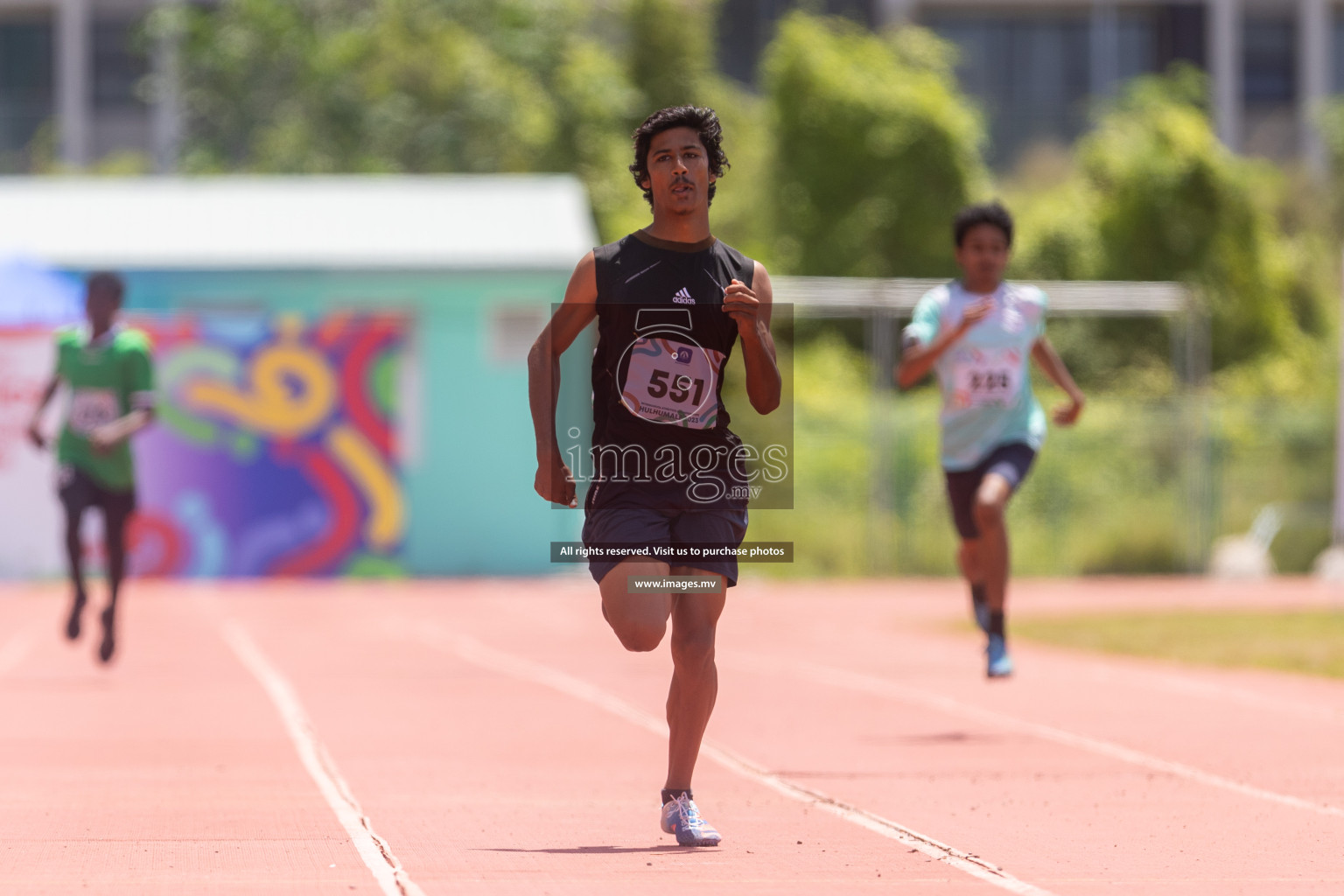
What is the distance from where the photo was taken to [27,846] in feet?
21.7

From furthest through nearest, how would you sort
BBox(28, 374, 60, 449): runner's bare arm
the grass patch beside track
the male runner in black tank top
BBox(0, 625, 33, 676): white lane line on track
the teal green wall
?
the teal green wall, the grass patch beside track, BBox(0, 625, 33, 676): white lane line on track, BBox(28, 374, 60, 449): runner's bare arm, the male runner in black tank top

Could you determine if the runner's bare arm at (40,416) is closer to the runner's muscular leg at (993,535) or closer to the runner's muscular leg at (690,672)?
the runner's muscular leg at (993,535)

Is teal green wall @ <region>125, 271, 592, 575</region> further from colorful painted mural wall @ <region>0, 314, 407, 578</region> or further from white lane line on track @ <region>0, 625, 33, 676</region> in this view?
white lane line on track @ <region>0, 625, 33, 676</region>

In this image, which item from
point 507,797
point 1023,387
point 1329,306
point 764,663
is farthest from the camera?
point 1329,306

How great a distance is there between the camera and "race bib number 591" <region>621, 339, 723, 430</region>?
6.74m

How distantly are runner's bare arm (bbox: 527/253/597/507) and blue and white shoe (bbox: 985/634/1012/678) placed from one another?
431cm

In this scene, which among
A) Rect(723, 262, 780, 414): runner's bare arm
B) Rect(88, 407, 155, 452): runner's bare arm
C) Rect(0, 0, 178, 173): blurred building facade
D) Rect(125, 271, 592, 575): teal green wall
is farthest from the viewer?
Rect(0, 0, 178, 173): blurred building facade

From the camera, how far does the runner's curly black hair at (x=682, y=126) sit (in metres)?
6.88

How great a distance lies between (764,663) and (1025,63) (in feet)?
151

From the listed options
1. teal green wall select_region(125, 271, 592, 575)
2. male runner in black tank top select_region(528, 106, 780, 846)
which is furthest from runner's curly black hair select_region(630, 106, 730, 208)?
teal green wall select_region(125, 271, 592, 575)

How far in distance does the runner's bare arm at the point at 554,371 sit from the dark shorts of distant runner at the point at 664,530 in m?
0.13

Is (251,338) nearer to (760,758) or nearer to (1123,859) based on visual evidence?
(760,758)

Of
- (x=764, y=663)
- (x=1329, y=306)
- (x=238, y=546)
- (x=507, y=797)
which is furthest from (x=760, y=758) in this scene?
(x=1329, y=306)

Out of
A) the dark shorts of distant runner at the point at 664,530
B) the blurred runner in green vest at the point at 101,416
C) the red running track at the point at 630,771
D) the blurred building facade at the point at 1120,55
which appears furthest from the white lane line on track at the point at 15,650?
the blurred building facade at the point at 1120,55
